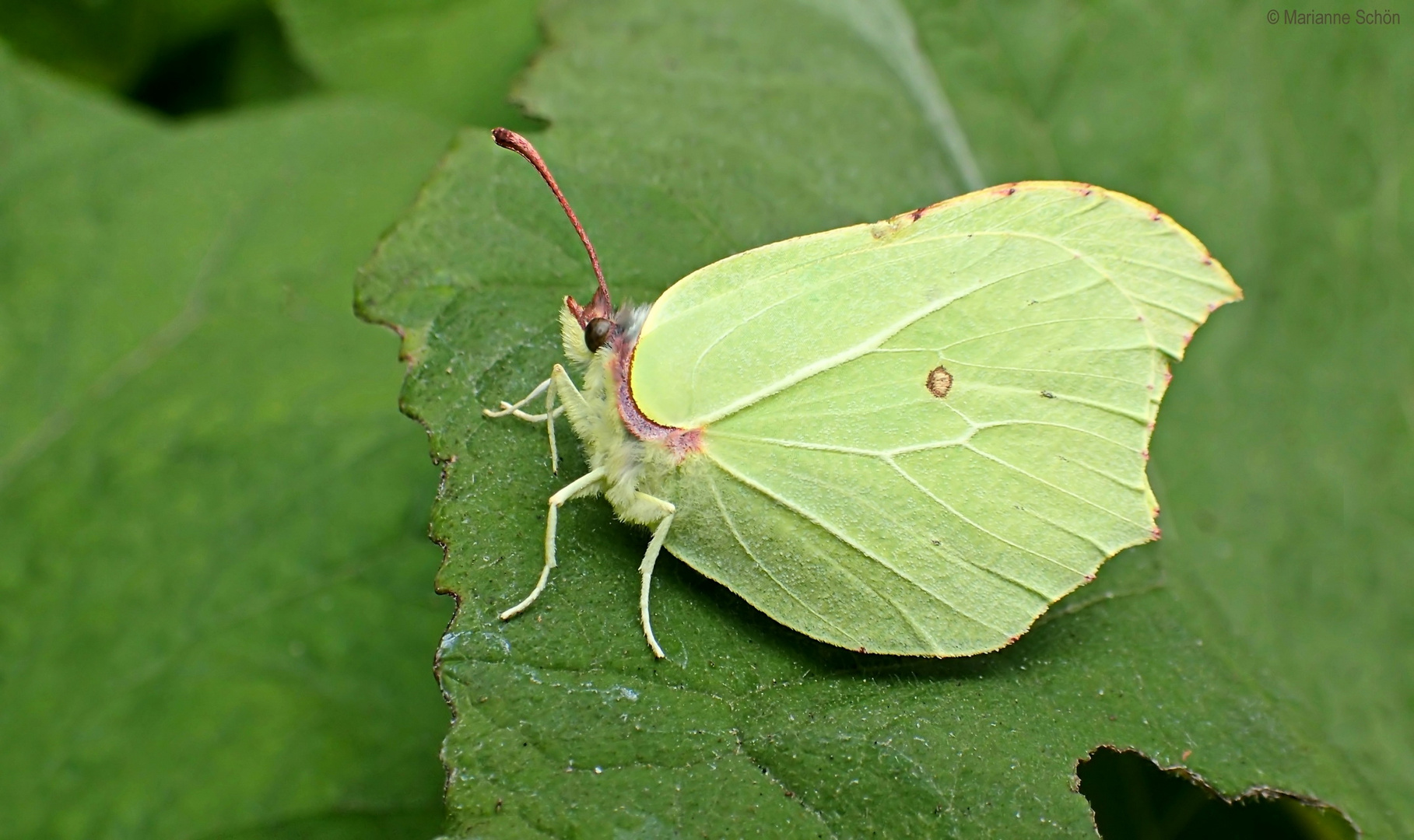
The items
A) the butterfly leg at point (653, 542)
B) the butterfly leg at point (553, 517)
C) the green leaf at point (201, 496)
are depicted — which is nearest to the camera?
the butterfly leg at point (553, 517)

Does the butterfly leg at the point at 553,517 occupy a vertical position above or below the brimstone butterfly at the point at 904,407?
below

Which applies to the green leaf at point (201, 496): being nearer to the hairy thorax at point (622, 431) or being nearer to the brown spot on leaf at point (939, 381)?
the hairy thorax at point (622, 431)

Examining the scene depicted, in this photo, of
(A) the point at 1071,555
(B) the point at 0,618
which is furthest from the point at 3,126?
(A) the point at 1071,555

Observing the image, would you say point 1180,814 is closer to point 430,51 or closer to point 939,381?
point 939,381

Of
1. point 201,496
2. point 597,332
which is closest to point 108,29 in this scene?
point 201,496

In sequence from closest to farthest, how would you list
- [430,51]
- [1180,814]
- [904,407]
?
[904,407], [1180,814], [430,51]

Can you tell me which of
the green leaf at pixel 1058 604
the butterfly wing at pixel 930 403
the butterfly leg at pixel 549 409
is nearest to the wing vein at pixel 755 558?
the butterfly wing at pixel 930 403
